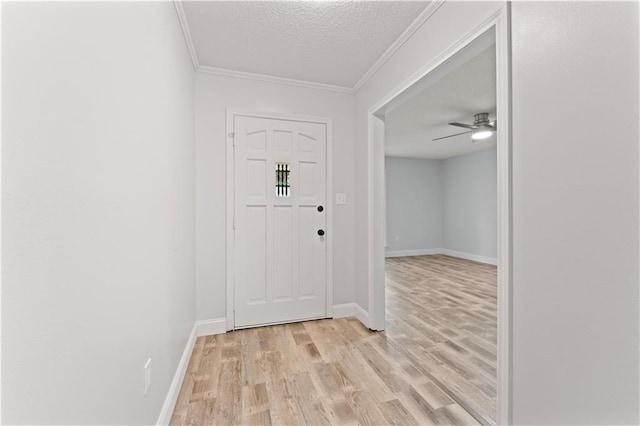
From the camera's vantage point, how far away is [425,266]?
5543 millimetres

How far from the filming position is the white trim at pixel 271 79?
8.29 feet

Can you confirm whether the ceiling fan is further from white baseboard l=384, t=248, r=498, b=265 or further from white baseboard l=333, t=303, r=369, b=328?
white baseboard l=384, t=248, r=498, b=265

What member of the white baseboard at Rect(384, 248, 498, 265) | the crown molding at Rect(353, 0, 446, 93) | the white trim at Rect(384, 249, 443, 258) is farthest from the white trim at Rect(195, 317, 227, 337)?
the white trim at Rect(384, 249, 443, 258)

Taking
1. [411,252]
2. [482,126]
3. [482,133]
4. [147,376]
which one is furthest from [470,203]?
[147,376]

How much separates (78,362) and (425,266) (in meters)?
5.65

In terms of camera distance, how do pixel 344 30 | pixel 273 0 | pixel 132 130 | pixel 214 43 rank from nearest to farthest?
pixel 132 130 → pixel 273 0 → pixel 344 30 → pixel 214 43

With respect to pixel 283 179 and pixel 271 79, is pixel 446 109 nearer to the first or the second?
pixel 271 79

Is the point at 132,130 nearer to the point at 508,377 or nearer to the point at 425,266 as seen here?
the point at 508,377

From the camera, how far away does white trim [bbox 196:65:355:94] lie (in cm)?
253

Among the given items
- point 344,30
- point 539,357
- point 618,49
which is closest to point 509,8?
point 618,49

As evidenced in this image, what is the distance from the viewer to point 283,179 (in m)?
2.71

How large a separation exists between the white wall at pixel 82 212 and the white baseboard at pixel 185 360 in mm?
111

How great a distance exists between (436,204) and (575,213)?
6.45 m

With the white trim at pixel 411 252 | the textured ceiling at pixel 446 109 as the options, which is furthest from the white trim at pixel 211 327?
the white trim at pixel 411 252
